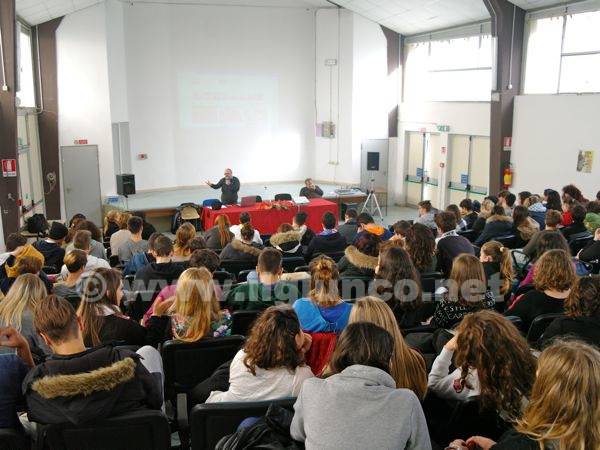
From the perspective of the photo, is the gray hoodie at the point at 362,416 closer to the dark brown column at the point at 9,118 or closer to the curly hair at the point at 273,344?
the curly hair at the point at 273,344

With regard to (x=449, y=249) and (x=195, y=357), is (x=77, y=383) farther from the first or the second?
(x=449, y=249)

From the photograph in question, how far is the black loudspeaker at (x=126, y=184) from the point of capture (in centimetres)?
1216

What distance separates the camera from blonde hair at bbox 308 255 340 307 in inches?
142

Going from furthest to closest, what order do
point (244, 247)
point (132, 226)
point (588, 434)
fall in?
point (132, 226) < point (244, 247) < point (588, 434)

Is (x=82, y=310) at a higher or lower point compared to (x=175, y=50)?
lower

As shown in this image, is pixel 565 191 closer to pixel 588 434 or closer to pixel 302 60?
pixel 588 434

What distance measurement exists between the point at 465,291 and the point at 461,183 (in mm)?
9635

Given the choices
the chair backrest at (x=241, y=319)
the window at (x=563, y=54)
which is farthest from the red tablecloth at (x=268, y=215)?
the chair backrest at (x=241, y=319)

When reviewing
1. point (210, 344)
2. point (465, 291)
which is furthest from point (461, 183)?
point (210, 344)

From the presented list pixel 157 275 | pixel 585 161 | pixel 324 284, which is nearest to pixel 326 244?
pixel 157 275

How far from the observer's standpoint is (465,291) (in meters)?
3.69

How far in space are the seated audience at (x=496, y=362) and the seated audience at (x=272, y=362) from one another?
725 mm

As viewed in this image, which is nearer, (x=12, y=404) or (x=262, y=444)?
(x=262, y=444)

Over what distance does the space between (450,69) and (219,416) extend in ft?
40.0
